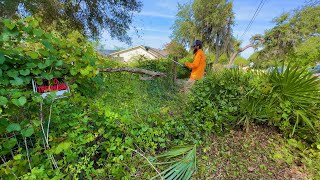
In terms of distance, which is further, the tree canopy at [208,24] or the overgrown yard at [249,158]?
the tree canopy at [208,24]

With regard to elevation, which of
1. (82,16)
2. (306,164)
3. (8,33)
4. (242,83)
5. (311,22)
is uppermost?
(311,22)

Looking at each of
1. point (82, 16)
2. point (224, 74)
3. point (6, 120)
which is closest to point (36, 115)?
point (6, 120)

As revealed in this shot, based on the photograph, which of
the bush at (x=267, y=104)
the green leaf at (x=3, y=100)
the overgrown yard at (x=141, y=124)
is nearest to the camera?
the green leaf at (x=3, y=100)

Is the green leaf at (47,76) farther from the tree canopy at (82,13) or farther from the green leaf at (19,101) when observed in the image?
the tree canopy at (82,13)

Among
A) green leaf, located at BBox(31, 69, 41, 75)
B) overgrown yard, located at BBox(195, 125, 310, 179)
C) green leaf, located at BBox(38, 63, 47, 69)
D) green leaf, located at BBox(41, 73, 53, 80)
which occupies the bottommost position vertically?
overgrown yard, located at BBox(195, 125, 310, 179)

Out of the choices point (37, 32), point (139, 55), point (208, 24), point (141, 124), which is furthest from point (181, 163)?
point (208, 24)

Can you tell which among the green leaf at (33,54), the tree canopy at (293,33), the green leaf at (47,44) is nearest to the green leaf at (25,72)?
the green leaf at (33,54)

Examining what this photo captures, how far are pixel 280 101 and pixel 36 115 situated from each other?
307 cm

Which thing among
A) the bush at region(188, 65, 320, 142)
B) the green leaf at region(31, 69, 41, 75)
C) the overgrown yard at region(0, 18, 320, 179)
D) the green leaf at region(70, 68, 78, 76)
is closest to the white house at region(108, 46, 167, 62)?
the bush at region(188, 65, 320, 142)

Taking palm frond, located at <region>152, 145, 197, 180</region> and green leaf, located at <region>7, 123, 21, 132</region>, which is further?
palm frond, located at <region>152, 145, 197, 180</region>

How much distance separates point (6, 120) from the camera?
1361mm

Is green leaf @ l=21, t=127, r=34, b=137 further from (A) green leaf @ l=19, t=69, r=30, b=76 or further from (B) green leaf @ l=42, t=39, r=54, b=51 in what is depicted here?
(B) green leaf @ l=42, t=39, r=54, b=51

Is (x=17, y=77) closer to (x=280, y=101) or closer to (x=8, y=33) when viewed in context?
(x=8, y=33)

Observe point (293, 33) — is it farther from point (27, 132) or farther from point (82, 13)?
point (27, 132)
